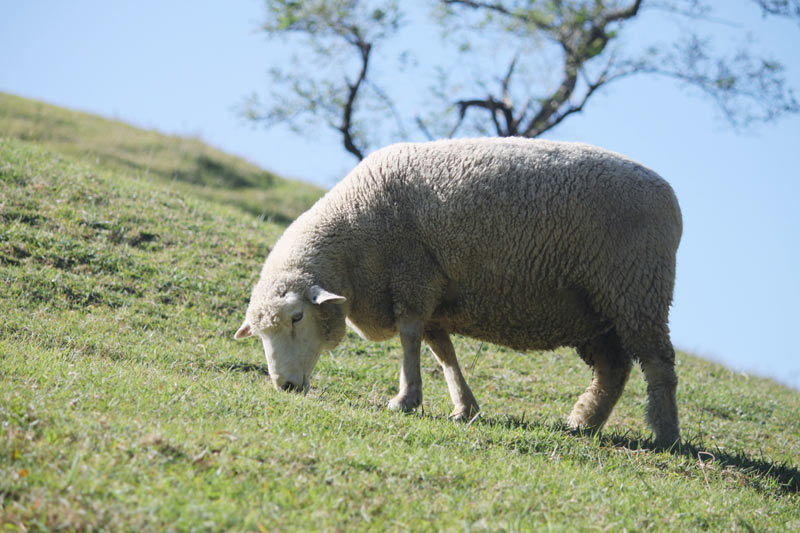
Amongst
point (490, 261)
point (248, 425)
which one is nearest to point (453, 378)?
point (490, 261)

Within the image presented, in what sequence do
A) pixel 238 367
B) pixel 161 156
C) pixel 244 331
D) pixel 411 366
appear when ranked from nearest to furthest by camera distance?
pixel 411 366
pixel 244 331
pixel 238 367
pixel 161 156

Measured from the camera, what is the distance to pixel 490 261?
598 cm

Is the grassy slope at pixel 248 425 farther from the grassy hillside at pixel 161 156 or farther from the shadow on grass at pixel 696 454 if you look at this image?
the grassy hillside at pixel 161 156

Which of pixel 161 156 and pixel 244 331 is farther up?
pixel 161 156

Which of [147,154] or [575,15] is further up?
[575,15]

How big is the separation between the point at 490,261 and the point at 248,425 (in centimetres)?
236

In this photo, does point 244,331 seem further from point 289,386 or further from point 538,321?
point 538,321

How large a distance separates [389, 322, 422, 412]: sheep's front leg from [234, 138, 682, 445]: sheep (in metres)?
0.01

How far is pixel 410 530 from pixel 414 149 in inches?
140

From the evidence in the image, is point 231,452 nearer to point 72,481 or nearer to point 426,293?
point 72,481

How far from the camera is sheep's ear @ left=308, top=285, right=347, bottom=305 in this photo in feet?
18.9

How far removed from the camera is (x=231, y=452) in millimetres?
3932

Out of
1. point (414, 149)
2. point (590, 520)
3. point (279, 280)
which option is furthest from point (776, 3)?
point (590, 520)

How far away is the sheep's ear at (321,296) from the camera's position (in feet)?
18.9
